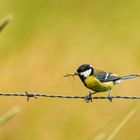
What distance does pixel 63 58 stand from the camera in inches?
386

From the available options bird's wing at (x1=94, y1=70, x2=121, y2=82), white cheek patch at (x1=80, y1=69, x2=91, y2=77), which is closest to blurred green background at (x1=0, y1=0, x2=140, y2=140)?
bird's wing at (x1=94, y1=70, x2=121, y2=82)

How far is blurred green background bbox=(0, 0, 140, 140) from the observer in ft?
27.0

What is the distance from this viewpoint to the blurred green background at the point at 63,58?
823cm

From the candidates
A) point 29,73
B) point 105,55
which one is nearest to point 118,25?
point 105,55

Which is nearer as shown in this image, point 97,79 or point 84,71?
point 84,71

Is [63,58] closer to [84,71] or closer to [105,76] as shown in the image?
[105,76]

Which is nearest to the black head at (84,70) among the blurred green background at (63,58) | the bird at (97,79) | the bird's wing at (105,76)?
the bird at (97,79)

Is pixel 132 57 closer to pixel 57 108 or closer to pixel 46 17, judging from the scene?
pixel 57 108

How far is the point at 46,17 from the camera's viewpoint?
38.1 feet

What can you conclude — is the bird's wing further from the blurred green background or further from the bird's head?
the blurred green background

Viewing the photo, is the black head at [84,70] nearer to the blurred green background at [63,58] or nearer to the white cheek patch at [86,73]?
the white cheek patch at [86,73]

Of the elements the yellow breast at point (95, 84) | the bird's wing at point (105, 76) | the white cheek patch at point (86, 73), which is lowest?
the yellow breast at point (95, 84)

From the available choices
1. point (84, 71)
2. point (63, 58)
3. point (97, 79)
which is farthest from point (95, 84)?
point (63, 58)

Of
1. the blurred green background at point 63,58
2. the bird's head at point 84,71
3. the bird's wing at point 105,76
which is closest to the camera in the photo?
the bird's head at point 84,71
